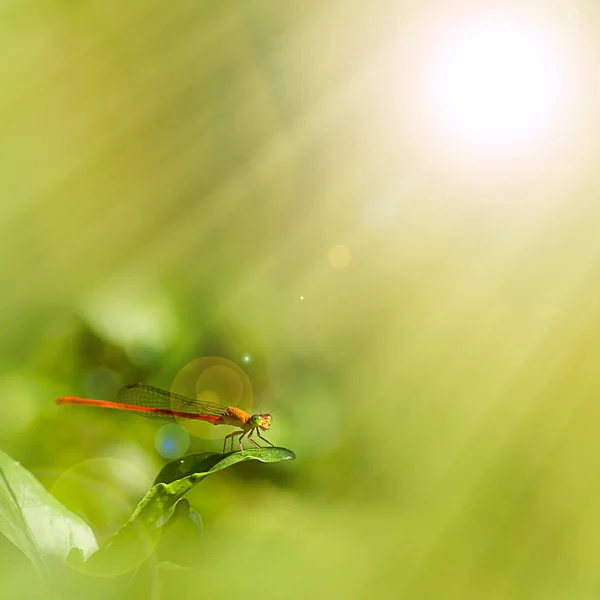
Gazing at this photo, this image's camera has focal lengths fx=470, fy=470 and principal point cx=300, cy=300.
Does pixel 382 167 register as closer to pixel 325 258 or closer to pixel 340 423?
pixel 325 258

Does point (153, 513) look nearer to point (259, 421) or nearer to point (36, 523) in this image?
point (36, 523)

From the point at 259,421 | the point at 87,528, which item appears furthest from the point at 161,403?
the point at 87,528

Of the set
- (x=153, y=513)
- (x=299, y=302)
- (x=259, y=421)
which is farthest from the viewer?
(x=299, y=302)

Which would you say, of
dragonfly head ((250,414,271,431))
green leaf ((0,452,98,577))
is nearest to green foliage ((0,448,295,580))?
green leaf ((0,452,98,577))

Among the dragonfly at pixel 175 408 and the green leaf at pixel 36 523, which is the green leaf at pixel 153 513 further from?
the dragonfly at pixel 175 408

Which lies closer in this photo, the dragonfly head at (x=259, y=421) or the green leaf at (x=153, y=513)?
the green leaf at (x=153, y=513)

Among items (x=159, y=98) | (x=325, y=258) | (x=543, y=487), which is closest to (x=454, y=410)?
(x=543, y=487)

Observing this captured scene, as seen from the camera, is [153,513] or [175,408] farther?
[175,408]

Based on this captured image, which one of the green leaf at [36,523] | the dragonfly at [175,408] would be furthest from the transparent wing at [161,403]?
the green leaf at [36,523]
